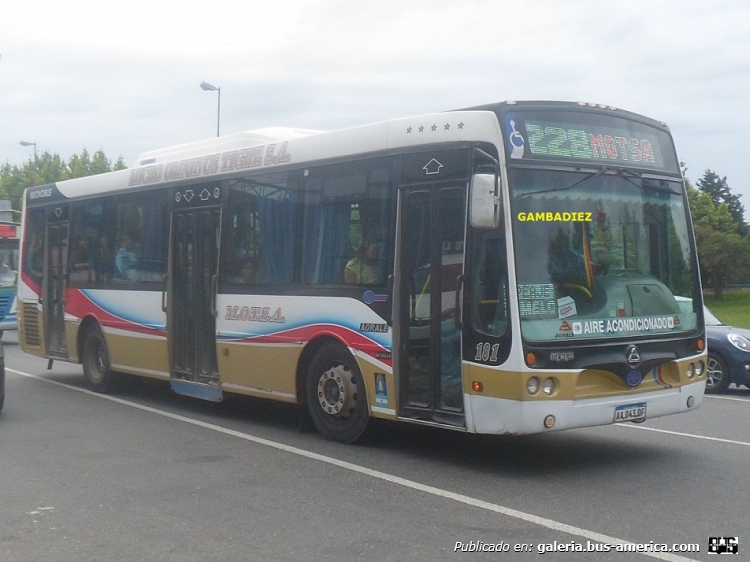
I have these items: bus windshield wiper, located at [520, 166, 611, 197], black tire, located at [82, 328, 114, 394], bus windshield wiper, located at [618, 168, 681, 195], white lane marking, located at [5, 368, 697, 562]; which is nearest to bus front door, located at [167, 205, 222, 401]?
white lane marking, located at [5, 368, 697, 562]

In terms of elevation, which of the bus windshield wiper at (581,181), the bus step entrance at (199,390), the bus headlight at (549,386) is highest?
the bus windshield wiper at (581,181)

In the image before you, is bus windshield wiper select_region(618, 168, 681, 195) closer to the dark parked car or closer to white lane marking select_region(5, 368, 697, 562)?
white lane marking select_region(5, 368, 697, 562)

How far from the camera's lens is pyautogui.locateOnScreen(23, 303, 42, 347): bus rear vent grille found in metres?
15.6

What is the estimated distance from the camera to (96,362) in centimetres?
1425

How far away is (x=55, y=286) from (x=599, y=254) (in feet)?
31.7

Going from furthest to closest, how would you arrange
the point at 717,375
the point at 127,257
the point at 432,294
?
the point at 717,375
the point at 127,257
the point at 432,294

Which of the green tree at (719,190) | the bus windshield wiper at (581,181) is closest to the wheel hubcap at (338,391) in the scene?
the bus windshield wiper at (581,181)

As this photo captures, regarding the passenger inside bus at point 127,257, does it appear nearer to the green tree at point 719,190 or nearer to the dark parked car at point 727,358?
the dark parked car at point 727,358

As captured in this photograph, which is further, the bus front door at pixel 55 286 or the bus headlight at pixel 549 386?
the bus front door at pixel 55 286

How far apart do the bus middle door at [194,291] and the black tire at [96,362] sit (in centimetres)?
190

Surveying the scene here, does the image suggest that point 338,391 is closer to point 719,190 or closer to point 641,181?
point 641,181

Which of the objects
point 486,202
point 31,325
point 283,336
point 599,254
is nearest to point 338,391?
point 283,336

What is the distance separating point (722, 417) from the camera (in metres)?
11.9
